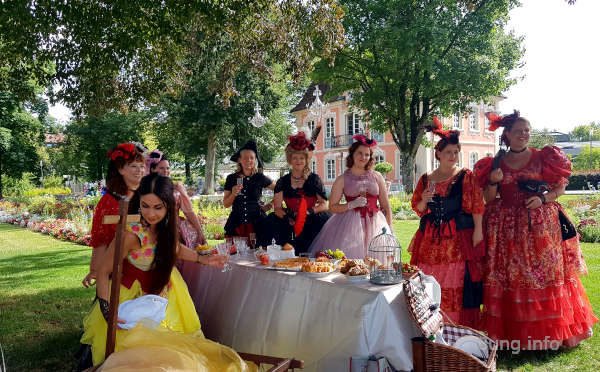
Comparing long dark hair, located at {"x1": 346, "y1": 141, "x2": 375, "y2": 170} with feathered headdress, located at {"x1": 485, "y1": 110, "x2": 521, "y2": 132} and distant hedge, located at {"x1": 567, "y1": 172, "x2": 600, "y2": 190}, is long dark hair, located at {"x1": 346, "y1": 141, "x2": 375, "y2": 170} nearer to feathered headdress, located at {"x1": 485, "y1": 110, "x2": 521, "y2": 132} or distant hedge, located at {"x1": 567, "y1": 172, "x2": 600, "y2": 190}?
feathered headdress, located at {"x1": 485, "y1": 110, "x2": 521, "y2": 132}

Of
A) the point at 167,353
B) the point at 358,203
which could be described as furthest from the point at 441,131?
the point at 167,353

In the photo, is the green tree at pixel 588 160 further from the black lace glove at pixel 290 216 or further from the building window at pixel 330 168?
the black lace glove at pixel 290 216

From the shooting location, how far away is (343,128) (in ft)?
121

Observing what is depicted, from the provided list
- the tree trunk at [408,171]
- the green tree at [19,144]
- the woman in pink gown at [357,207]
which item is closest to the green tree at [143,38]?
the woman in pink gown at [357,207]

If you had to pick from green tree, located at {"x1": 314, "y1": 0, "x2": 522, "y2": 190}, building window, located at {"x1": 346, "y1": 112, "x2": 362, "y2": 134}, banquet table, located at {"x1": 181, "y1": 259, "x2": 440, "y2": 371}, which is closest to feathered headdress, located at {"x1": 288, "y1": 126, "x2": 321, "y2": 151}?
banquet table, located at {"x1": 181, "y1": 259, "x2": 440, "y2": 371}

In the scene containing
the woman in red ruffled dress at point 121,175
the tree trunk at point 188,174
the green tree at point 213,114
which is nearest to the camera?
the woman in red ruffled dress at point 121,175

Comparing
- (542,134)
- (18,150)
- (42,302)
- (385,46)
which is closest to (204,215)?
(42,302)

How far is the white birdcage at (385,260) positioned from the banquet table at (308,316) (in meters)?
0.08

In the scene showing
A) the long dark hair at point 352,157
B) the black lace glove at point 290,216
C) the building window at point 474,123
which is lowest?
the black lace glove at point 290,216

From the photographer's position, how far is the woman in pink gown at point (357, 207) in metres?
4.51

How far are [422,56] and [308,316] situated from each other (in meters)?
17.9

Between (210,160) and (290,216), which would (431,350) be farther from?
(210,160)

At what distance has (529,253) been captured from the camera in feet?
14.0

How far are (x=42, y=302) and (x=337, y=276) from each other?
17.7 ft
